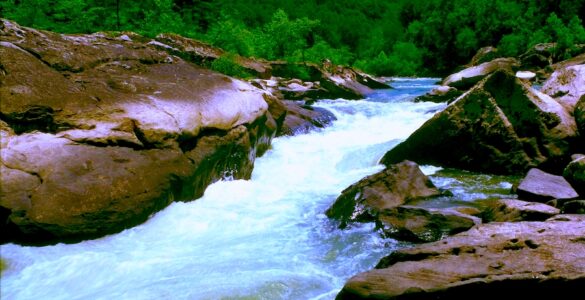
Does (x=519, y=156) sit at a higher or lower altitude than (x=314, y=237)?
higher

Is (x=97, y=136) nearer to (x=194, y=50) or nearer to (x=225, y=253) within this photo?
(x=225, y=253)

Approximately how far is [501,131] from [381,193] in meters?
3.24

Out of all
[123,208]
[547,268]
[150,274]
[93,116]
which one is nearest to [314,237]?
[150,274]

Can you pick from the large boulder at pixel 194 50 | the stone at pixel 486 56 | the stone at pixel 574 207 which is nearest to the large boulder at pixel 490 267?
the stone at pixel 574 207

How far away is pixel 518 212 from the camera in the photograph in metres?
4.56

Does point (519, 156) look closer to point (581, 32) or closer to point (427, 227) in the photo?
point (427, 227)

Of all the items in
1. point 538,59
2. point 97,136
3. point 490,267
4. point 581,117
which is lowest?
point 97,136

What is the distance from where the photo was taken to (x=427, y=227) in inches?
185

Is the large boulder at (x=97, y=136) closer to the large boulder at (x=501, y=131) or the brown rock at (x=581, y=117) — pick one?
the large boulder at (x=501, y=131)

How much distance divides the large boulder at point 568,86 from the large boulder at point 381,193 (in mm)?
4037

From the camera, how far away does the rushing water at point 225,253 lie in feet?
12.6

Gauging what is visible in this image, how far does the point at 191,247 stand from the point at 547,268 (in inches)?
137

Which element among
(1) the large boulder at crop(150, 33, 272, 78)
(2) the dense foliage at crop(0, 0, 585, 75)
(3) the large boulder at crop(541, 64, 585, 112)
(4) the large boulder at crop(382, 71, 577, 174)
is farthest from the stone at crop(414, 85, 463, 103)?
(2) the dense foliage at crop(0, 0, 585, 75)

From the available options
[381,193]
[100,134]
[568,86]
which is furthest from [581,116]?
[100,134]
